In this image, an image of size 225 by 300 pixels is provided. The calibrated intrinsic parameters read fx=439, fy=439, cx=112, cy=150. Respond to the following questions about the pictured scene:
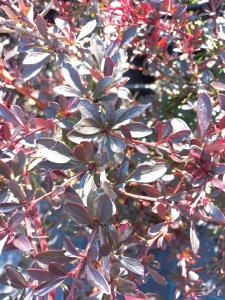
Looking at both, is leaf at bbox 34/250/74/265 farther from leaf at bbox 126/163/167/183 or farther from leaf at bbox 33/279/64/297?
leaf at bbox 126/163/167/183

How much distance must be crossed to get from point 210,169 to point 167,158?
32cm

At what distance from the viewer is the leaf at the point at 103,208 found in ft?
2.74

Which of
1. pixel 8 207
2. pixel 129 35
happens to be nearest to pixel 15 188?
pixel 8 207

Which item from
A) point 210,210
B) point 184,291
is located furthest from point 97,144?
point 184,291

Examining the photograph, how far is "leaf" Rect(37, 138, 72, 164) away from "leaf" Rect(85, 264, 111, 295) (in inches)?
9.5

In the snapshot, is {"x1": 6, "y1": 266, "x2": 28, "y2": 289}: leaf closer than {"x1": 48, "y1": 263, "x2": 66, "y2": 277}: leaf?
No

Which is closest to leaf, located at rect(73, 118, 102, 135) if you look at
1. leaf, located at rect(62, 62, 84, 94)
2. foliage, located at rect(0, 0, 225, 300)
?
foliage, located at rect(0, 0, 225, 300)

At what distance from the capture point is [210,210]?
0.99 m

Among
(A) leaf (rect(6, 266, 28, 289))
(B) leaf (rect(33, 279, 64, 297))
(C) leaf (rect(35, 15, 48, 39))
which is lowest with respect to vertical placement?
(A) leaf (rect(6, 266, 28, 289))

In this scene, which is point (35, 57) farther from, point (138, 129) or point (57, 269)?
point (57, 269)

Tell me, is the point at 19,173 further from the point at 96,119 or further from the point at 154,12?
the point at 154,12

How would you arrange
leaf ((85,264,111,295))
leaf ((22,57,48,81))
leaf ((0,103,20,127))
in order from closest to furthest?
leaf ((85,264,111,295)) < leaf ((0,103,20,127)) < leaf ((22,57,48,81))

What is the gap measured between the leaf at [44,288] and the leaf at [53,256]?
0.04m

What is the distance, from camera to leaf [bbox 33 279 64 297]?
870mm
